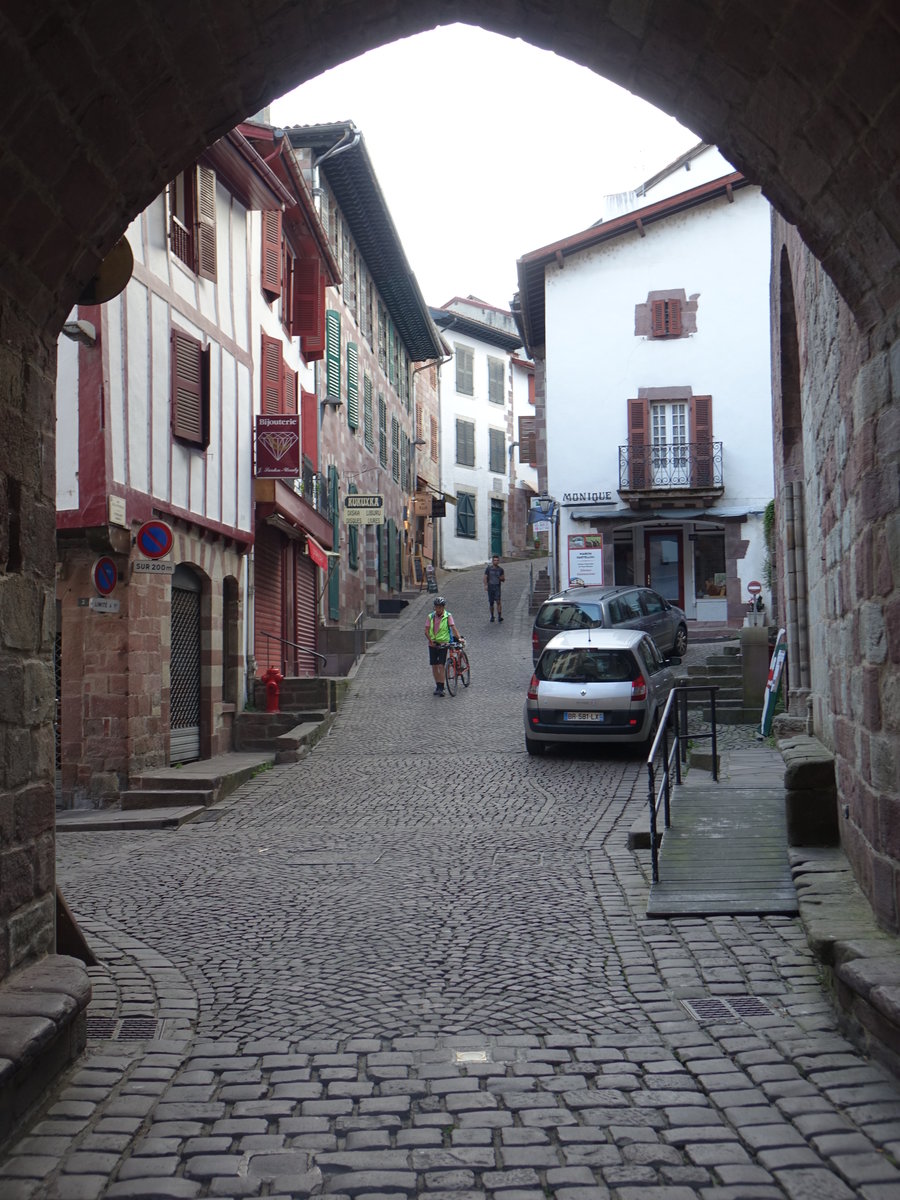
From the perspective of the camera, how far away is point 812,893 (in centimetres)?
589

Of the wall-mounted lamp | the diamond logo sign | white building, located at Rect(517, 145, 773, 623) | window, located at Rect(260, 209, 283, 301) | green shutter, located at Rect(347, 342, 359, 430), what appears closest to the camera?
the wall-mounted lamp

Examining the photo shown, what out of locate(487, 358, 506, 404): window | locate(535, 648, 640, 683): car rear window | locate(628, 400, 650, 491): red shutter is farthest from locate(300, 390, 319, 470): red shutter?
locate(487, 358, 506, 404): window

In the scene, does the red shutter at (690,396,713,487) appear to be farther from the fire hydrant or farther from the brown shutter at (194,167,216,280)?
the brown shutter at (194,167,216,280)

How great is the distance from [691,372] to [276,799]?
19.2 meters

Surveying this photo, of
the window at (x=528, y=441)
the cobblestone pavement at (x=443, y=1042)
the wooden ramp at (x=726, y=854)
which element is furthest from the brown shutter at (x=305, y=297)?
the window at (x=528, y=441)

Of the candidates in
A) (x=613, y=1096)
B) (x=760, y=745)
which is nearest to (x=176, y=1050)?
(x=613, y=1096)

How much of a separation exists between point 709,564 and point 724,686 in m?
12.5

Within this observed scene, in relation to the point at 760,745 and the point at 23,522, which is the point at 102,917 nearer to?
the point at 23,522

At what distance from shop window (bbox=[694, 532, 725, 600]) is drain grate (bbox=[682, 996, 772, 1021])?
24604 millimetres

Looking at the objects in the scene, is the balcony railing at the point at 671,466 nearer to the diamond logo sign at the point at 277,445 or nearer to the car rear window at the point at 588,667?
the diamond logo sign at the point at 277,445

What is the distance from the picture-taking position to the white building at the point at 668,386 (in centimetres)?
2839

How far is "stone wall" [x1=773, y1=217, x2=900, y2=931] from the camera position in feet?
15.1

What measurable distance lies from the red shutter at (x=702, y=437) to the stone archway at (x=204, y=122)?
2379 centimetres

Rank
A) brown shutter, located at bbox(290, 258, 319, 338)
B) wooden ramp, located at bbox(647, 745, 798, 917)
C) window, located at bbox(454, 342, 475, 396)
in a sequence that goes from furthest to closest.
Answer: window, located at bbox(454, 342, 475, 396)
brown shutter, located at bbox(290, 258, 319, 338)
wooden ramp, located at bbox(647, 745, 798, 917)
